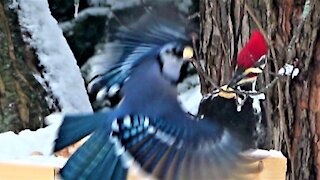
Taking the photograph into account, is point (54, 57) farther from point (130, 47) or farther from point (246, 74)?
point (130, 47)

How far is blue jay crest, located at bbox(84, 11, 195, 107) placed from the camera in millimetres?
1061

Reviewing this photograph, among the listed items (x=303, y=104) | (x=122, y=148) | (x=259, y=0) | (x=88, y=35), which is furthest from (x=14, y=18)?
(x=122, y=148)

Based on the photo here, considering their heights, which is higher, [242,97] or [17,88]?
[242,97]

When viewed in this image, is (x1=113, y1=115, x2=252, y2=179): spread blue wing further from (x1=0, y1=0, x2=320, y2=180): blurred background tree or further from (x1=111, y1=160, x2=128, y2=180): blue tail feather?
(x1=0, y1=0, x2=320, y2=180): blurred background tree

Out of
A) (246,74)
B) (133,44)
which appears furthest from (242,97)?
(133,44)

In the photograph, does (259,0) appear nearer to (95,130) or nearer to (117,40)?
(117,40)

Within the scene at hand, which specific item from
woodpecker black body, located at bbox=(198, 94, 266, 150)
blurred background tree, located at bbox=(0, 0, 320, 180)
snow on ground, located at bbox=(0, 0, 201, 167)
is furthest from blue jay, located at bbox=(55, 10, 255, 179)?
snow on ground, located at bbox=(0, 0, 201, 167)

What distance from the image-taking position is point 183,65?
3.42 feet

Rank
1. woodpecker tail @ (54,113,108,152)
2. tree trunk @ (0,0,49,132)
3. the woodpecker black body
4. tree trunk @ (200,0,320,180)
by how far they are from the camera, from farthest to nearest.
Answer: tree trunk @ (0,0,49,132)
tree trunk @ (200,0,320,180)
the woodpecker black body
woodpecker tail @ (54,113,108,152)

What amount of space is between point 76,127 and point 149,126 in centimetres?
13

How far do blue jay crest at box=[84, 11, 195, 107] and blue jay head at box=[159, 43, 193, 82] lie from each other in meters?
0.03

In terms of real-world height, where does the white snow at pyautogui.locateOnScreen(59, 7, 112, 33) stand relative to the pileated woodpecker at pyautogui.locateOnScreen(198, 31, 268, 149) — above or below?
below

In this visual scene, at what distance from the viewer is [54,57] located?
2479 millimetres

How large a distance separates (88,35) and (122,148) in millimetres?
2837
